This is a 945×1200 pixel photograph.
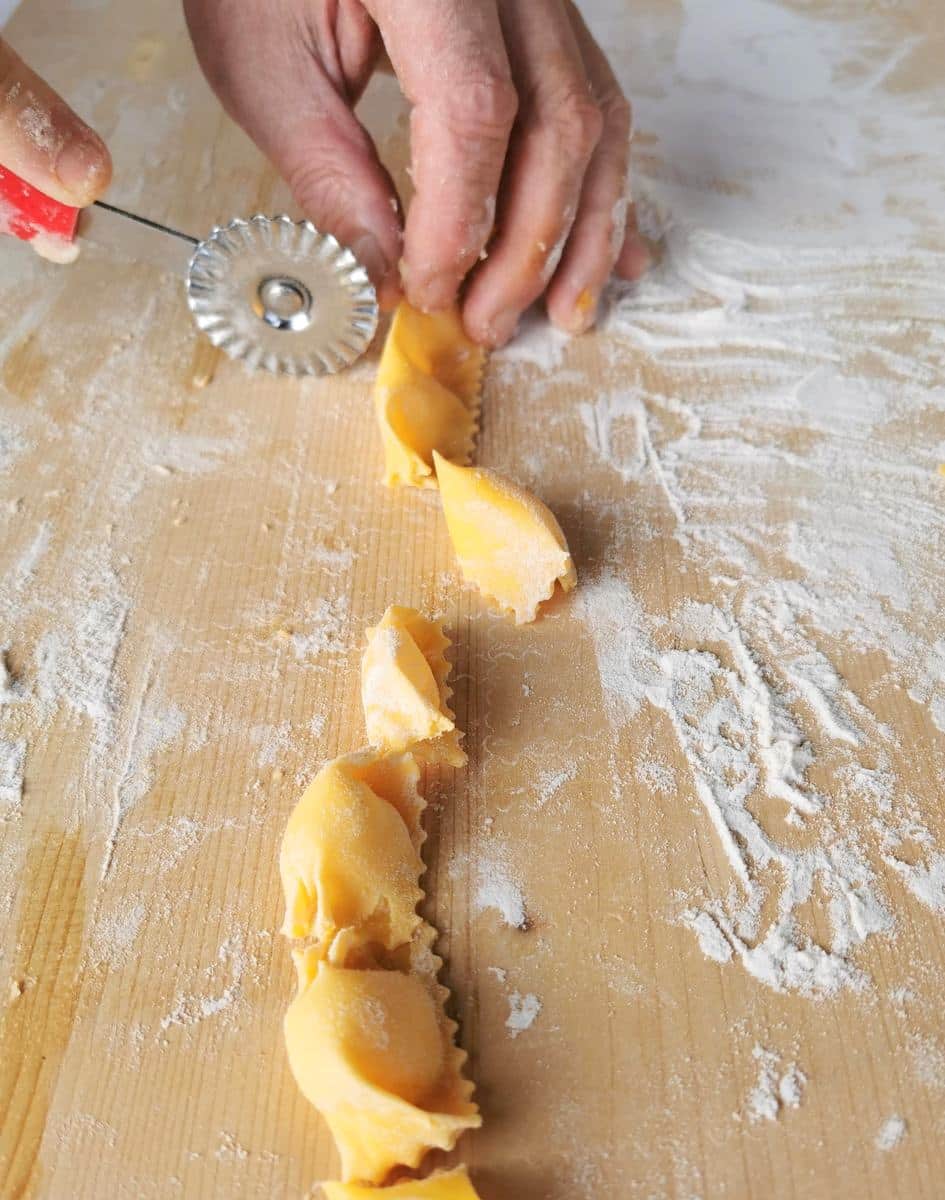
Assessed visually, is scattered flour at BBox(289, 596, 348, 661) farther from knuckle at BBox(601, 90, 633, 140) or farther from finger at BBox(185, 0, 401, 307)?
knuckle at BBox(601, 90, 633, 140)

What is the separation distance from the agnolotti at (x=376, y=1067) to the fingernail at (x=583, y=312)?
907 mm

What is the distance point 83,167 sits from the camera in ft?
3.73

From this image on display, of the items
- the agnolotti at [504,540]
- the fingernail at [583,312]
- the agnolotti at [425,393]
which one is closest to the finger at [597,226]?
the fingernail at [583,312]

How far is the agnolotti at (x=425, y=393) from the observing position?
1263 millimetres

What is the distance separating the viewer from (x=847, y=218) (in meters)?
1.59

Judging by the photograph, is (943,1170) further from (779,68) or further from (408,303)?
(779,68)

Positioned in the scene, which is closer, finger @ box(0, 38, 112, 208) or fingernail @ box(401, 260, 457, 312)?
finger @ box(0, 38, 112, 208)

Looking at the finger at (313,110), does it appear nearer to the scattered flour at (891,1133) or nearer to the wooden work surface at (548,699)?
the wooden work surface at (548,699)

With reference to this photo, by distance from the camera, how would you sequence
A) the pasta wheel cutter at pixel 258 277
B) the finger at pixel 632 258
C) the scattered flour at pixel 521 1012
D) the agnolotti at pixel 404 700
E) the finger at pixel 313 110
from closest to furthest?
→ the scattered flour at pixel 521 1012 < the agnolotti at pixel 404 700 < the pasta wheel cutter at pixel 258 277 < the finger at pixel 313 110 < the finger at pixel 632 258

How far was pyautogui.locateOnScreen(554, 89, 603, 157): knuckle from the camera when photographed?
1298 millimetres

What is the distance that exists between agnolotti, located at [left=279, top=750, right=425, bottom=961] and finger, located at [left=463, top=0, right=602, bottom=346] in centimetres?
73

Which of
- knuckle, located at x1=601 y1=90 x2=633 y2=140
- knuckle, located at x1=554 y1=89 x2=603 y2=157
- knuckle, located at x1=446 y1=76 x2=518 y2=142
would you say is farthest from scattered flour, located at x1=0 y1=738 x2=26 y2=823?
knuckle, located at x1=601 y1=90 x2=633 y2=140

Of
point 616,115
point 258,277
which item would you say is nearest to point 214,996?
point 258,277

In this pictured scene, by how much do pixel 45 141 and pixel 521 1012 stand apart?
98 cm
